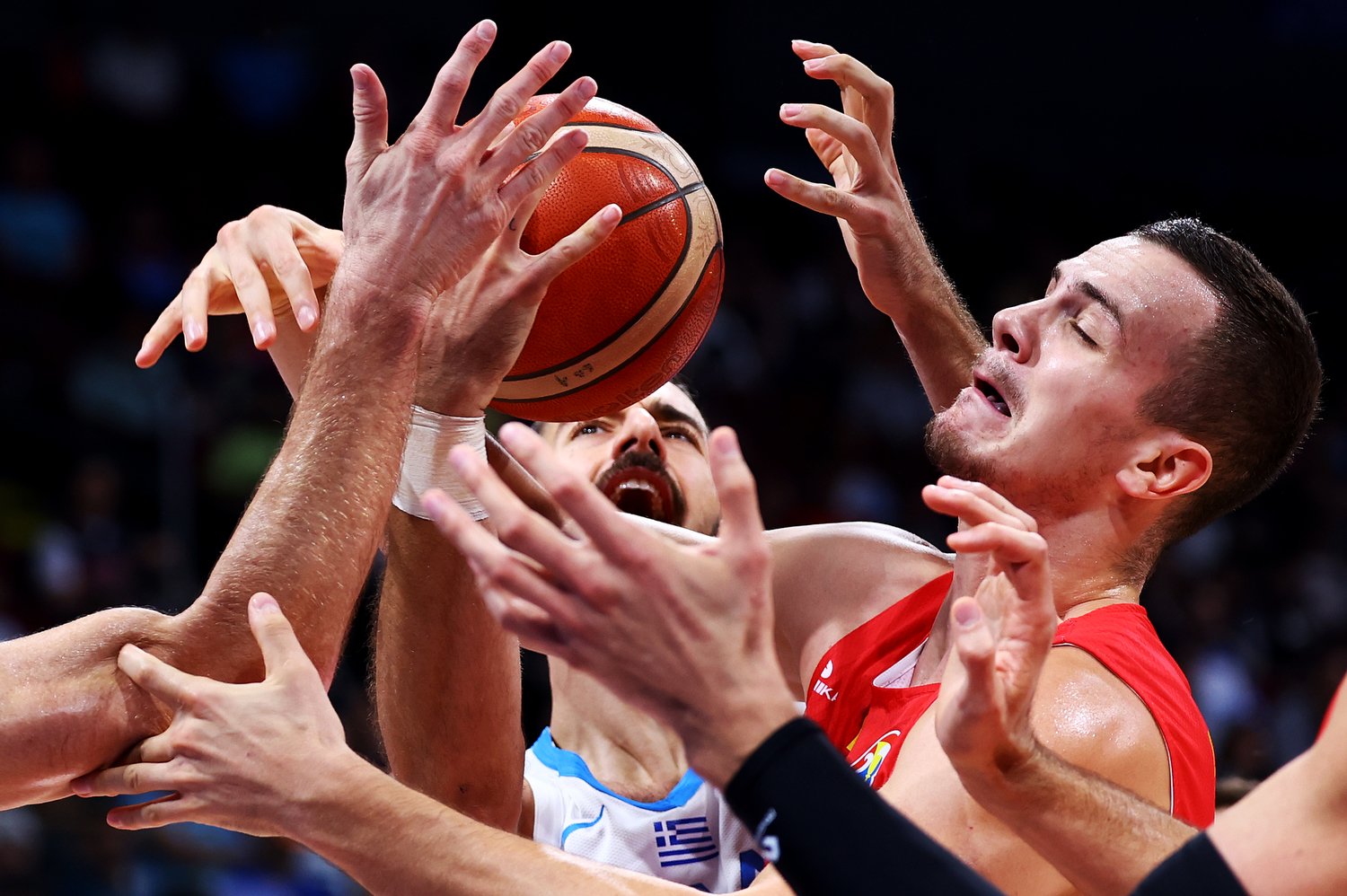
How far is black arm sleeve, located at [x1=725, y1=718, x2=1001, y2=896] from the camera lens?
→ 5.24 feet

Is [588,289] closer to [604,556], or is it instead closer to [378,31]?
[604,556]

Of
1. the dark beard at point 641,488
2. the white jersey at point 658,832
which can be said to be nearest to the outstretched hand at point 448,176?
the dark beard at point 641,488

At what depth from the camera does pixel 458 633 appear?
10.0 feet

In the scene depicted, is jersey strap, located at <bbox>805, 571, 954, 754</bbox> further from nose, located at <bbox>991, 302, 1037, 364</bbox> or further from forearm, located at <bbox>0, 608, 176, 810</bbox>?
forearm, located at <bbox>0, 608, 176, 810</bbox>

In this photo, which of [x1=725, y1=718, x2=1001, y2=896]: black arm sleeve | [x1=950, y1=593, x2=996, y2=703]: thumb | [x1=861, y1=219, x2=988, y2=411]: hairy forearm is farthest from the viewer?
[x1=861, y1=219, x2=988, y2=411]: hairy forearm

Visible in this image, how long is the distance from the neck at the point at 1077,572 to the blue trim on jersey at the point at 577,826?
3.42ft

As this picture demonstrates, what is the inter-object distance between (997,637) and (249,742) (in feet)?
3.63

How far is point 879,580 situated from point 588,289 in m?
1.05

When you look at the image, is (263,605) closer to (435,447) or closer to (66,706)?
(66,706)

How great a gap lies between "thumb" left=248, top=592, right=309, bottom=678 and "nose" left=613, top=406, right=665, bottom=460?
1.73 m

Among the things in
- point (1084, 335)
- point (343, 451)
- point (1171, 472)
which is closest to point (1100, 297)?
point (1084, 335)

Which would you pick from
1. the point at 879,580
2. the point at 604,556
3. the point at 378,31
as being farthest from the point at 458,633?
the point at 378,31

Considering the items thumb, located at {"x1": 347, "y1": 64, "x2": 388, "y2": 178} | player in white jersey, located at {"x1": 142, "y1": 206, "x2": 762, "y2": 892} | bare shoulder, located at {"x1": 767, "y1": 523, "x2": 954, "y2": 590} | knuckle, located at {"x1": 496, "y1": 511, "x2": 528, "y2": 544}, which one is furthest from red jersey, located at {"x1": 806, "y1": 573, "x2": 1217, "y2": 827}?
thumb, located at {"x1": 347, "y1": 64, "x2": 388, "y2": 178}

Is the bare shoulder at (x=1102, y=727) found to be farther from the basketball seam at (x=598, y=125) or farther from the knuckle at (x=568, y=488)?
the basketball seam at (x=598, y=125)
